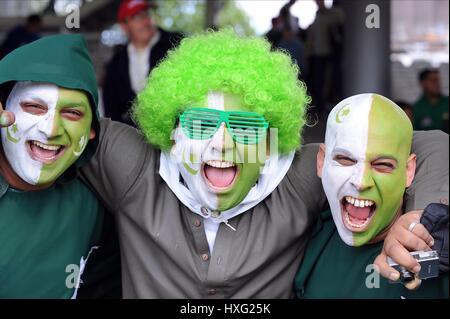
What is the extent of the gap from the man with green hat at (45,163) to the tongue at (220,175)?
425mm

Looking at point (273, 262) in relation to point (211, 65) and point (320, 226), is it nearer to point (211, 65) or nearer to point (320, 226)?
point (320, 226)

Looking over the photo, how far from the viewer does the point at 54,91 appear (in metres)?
2.09

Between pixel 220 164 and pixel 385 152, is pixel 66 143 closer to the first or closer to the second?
pixel 220 164

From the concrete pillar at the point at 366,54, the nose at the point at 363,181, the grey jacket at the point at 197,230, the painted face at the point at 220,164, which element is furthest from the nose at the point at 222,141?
the concrete pillar at the point at 366,54

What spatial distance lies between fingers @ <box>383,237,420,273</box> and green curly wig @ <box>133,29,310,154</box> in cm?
52

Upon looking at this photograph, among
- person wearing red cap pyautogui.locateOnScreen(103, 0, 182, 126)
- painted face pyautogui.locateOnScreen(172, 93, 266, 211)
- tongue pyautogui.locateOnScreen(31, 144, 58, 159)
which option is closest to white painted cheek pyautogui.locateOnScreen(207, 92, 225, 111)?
painted face pyautogui.locateOnScreen(172, 93, 266, 211)

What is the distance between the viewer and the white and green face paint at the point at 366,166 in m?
1.96

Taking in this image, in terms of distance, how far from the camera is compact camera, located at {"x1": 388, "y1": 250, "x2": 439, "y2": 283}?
1875 millimetres

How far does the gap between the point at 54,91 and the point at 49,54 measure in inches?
5.3

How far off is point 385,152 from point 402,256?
31cm

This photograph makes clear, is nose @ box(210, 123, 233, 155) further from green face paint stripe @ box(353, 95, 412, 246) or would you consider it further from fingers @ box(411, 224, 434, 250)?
fingers @ box(411, 224, 434, 250)

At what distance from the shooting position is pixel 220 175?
83.3 inches

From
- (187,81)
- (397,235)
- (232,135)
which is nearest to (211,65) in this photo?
(187,81)

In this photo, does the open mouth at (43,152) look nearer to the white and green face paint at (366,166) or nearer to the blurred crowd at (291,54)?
the white and green face paint at (366,166)
